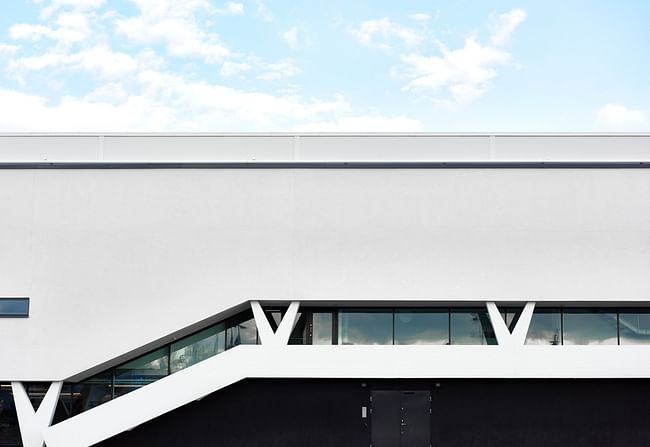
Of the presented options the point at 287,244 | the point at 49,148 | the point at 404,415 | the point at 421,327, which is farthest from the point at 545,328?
the point at 49,148

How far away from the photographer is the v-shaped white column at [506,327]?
69.5ft

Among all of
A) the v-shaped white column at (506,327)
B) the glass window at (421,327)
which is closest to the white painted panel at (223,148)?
the glass window at (421,327)

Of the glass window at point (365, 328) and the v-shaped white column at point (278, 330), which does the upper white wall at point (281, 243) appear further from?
the glass window at point (365, 328)

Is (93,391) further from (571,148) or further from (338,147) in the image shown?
(571,148)

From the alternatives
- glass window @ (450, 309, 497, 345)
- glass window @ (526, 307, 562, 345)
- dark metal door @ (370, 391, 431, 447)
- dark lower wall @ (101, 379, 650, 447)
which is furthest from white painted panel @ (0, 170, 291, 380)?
glass window @ (526, 307, 562, 345)

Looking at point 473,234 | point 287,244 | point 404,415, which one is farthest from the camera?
point 404,415

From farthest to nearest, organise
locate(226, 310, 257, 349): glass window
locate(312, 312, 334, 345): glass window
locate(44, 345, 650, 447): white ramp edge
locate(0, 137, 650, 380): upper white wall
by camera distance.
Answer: locate(312, 312, 334, 345): glass window, locate(226, 310, 257, 349): glass window, locate(0, 137, 650, 380): upper white wall, locate(44, 345, 650, 447): white ramp edge

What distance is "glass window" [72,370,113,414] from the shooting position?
22.0m

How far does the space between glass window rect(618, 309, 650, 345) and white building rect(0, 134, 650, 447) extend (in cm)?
7

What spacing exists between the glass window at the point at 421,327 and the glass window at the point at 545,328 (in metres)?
2.69

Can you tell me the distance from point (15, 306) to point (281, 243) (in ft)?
27.4

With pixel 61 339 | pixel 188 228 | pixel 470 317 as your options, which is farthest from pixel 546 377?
pixel 61 339

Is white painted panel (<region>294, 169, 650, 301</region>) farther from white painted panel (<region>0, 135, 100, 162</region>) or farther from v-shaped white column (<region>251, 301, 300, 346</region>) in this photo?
white painted panel (<region>0, 135, 100, 162</region>)

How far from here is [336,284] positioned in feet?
69.9
